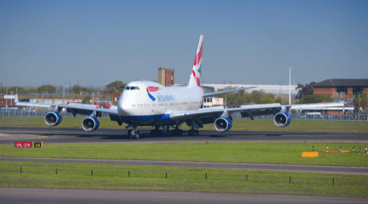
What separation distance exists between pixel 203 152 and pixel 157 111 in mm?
15808

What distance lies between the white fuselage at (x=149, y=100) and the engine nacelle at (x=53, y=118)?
11.5 meters

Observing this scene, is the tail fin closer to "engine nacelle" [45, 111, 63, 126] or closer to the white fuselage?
the white fuselage

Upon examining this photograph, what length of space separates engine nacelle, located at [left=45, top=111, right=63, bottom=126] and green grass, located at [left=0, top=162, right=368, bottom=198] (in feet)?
88.9

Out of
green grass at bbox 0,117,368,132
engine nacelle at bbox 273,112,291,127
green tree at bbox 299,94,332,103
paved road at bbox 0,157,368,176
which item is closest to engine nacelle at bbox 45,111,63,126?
paved road at bbox 0,157,368,176

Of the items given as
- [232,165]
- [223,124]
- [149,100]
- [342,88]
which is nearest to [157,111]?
[149,100]

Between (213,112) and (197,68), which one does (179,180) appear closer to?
(213,112)

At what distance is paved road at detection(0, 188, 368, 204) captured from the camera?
21016mm

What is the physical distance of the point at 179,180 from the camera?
26359 millimetres

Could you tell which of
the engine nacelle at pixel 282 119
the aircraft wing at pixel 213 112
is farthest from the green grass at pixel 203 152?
the engine nacelle at pixel 282 119

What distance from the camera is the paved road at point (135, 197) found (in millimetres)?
21016

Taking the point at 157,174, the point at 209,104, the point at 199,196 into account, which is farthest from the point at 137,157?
the point at 209,104

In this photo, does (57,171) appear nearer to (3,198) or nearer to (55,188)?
(55,188)

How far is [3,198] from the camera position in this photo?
2128 cm

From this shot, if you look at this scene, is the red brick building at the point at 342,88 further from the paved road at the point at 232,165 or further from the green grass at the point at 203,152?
the paved road at the point at 232,165
